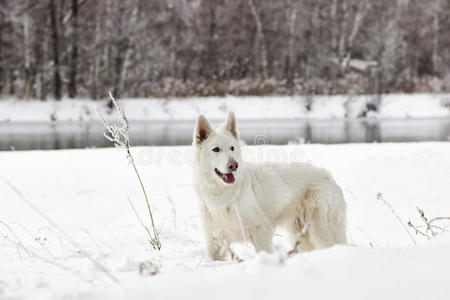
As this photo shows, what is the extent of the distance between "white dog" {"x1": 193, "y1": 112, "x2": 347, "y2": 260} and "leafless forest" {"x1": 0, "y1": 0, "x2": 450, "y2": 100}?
62.8 feet

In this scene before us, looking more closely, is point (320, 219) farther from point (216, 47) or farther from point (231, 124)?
point (216, 47)

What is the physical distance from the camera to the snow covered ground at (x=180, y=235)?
114 centimetres

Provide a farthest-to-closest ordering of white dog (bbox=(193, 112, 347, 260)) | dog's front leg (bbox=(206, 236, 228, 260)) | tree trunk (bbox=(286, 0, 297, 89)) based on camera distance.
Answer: tree trunk (bbox=(286, 0, 297, 89)) < white dog (bbox=(193, 112, 347, 260)) < dog's front leg (bbox=(206, 236, 228, 260))

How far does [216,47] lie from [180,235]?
2693 cm

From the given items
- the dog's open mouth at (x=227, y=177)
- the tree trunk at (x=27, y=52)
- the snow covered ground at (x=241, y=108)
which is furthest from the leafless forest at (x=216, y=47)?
the dog's open mouth at (x=227, y=177)

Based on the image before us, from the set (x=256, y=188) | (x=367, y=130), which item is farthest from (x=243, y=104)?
(x=256, y=188)

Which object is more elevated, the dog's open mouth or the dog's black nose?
the dog's black nose

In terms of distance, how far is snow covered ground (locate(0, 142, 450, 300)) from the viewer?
1.14 metres

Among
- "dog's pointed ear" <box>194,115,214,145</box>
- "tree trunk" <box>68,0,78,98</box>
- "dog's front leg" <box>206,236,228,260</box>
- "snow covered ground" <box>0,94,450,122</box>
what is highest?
"tree trunk" <box>68,0,78,98</box>

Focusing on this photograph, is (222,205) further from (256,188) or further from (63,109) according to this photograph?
(63,109)

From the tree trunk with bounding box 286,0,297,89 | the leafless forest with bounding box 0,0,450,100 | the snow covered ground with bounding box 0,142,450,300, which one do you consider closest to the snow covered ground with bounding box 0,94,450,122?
the leafless forest with bounding box 0,0,450,100

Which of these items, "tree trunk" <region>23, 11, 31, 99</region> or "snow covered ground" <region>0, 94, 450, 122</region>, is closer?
"snow covered ground" <region>0, 94, 450, 122</region>

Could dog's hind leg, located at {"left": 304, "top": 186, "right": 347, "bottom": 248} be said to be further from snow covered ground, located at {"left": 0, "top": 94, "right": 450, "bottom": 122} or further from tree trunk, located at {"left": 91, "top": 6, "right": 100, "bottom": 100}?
tree trunk, located at {"left": 91, "top": 6, "right": 100, "bottom": 100}

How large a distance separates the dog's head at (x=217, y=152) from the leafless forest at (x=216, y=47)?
19.5m
